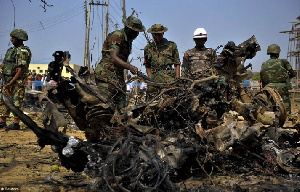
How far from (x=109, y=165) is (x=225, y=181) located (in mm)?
1225

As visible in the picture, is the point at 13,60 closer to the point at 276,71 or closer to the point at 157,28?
the point at 157,28

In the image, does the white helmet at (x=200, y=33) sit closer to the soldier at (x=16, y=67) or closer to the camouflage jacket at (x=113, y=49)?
the camouflage jacket at (x=113, y=49)

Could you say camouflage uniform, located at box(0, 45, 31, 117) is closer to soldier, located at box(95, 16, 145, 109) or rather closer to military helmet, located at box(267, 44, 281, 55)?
soldier, located at box(95, 16, 145, 109)

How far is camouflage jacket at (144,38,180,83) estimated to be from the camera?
582cm

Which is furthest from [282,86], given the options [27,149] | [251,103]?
[27,149]

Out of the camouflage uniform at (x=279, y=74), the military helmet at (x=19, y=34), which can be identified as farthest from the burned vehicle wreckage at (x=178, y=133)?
the military helmet at (x=19, y=34)

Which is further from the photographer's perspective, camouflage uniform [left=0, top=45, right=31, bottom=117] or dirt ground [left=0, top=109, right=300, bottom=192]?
camouflage uniform [left=0, top=45, right=31, bottom=117]

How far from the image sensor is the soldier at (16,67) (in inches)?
296

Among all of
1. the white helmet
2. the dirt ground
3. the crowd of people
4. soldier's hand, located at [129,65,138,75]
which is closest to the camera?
the dirt ground

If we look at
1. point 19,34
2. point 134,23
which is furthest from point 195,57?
point 19,34

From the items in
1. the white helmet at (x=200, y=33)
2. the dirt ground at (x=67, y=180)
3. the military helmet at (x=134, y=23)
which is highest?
the white helmet at (x=200, y=33)

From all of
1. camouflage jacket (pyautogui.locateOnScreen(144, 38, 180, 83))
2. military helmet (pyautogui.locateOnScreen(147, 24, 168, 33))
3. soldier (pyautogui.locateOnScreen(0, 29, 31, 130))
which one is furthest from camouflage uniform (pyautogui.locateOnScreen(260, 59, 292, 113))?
soldier (pyautogui.locateOnScreen(0, 29, 31, 130))

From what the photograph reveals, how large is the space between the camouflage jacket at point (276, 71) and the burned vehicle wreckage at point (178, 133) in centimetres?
402

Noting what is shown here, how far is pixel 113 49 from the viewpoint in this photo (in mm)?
5051
